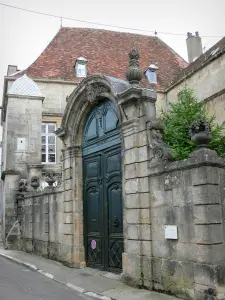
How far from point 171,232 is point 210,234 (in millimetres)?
942

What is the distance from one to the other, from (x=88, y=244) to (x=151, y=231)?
9.97 feet

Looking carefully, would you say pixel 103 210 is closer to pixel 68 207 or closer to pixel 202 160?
pixel 68 207

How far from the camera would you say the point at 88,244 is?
9680 mm

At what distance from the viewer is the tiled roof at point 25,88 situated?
17.0 m

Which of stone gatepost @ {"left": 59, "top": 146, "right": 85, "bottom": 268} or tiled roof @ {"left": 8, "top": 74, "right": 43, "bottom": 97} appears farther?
tiled roof @ {"left": 8, "top": 74, "right": 43, "bottom": 97}

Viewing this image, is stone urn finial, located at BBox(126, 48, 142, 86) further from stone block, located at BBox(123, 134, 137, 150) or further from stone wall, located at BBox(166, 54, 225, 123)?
stone wall, located at BBox(166, 54, 225, 123)

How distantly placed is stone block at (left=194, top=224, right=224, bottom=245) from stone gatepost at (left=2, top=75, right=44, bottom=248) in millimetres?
11101

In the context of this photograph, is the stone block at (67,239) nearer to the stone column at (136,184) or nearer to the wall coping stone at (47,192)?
the wall coping stone at (47,192)

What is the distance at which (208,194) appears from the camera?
5770 mm

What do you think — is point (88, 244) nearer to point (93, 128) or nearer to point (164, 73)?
point (93, 128)

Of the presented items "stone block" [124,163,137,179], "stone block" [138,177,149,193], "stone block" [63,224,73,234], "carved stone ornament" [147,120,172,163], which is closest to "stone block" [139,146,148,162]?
"carved stone ornament" [147,120,172,163]

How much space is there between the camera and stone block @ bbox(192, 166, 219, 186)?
5.80 metres

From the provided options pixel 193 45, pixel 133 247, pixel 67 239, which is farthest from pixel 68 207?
pixel 193 45

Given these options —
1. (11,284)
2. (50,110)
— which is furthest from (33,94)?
(11,284)
